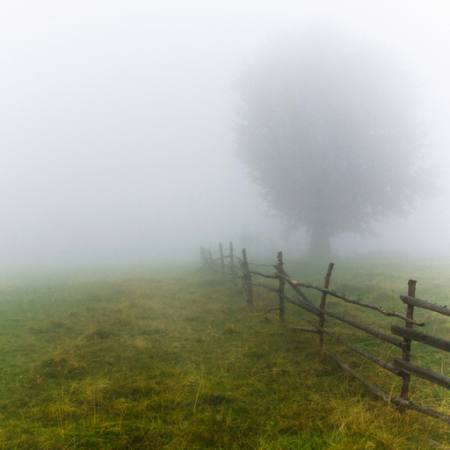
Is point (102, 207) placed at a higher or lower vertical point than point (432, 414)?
higher

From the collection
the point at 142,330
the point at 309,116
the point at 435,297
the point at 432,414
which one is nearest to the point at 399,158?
the point at 309,116

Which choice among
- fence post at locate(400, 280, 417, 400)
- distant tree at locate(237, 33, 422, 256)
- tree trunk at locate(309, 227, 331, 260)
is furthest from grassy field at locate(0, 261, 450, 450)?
tree trunk at locate(309, 227, 331, 260)

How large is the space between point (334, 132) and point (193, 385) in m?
24.5

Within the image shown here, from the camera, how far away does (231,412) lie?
564cm

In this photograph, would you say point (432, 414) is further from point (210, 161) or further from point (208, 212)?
point (210, 161)

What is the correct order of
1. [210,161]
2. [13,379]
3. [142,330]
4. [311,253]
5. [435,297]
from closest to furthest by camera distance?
[13,379]
[142,330]
[435,297]
[311,253]
[210,161]

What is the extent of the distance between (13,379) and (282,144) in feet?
81.9

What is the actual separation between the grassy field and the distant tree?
1601cm

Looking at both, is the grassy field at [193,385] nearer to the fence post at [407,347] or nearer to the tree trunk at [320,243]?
the fence post at [407,347]

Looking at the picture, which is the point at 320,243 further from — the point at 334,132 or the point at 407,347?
the point at 407,347

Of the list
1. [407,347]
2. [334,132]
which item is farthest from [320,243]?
[407,347]

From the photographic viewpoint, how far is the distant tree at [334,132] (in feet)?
89.8

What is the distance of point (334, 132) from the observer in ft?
90.2

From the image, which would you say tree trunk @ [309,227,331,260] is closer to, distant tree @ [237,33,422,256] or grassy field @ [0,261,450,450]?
distant tree @ [237,33,422,256]
